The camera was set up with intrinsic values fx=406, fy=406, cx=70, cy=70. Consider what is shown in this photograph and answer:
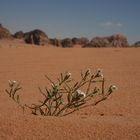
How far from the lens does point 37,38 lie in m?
39.2

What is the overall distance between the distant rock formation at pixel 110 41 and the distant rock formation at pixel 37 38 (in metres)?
4.19

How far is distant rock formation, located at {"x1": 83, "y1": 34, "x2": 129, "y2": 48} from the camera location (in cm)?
3900

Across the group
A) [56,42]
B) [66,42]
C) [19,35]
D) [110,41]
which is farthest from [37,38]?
[110,41]

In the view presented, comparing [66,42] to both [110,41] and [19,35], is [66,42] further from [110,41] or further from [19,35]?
[19,35]

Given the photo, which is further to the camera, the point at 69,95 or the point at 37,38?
the point at 37,38

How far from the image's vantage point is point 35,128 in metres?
3.53

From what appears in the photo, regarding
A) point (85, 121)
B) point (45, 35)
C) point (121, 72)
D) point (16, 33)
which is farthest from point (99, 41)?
point (85, 121)

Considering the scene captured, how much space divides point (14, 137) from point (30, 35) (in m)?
38.5

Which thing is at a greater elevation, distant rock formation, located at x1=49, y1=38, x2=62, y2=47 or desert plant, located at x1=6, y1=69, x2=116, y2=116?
desert plant, located at x1=6, y1=69, x2=116, y2=116

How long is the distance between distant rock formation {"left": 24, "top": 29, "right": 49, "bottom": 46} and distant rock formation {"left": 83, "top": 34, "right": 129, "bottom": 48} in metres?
4.19

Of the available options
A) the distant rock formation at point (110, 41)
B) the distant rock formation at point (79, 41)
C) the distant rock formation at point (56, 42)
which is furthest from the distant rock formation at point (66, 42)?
the distant rock formation at point (79, 41)

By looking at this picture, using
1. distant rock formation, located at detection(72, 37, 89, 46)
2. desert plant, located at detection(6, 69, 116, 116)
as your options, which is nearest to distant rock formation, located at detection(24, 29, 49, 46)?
distant rock formation, located at detection(72, 37, 89, 46)

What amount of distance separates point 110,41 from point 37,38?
7573 millimetres

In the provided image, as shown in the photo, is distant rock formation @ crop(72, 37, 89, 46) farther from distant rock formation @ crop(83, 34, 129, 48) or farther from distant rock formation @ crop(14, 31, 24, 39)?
distant rock formation @ crop(14, 31, 24, 39)
